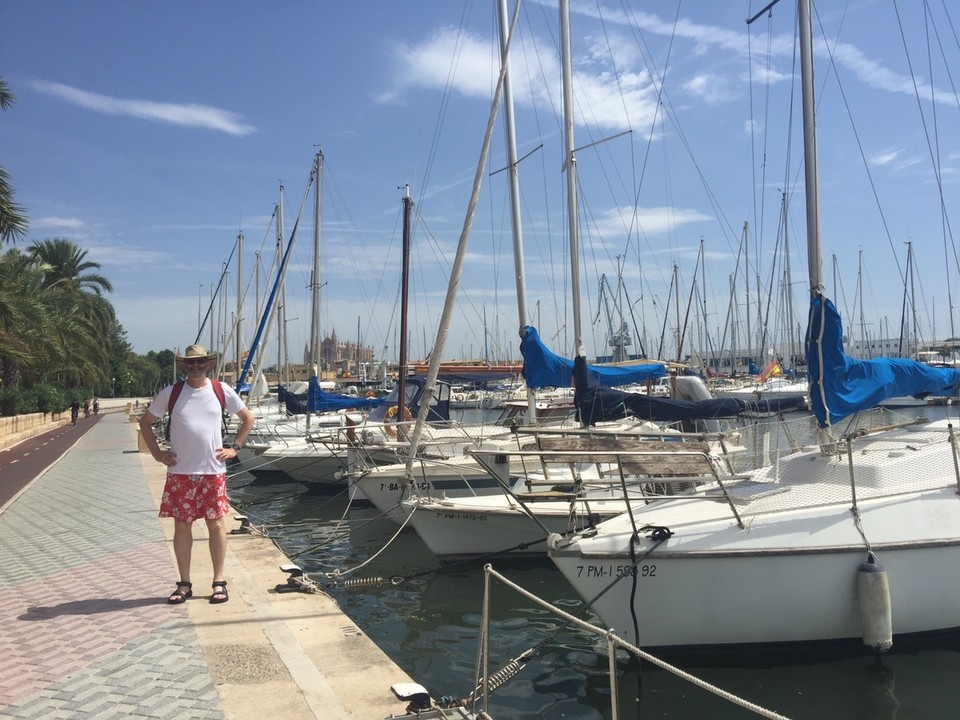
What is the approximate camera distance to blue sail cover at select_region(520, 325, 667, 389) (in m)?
13.3

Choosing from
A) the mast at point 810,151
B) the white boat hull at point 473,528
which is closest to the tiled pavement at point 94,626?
the white boat hull at point 473,528

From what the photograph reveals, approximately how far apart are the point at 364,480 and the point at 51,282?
38.8m

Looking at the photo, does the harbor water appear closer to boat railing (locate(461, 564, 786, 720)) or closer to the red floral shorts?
boat railing (locate(461, 564, 786, 720))

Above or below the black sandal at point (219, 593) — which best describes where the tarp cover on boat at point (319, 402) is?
above

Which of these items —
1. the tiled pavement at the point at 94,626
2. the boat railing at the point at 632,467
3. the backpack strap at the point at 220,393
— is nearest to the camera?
the tiled pavement at the point at 94,626

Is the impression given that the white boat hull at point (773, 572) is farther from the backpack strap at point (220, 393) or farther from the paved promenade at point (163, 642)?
the backpack strap at point (220, 393)

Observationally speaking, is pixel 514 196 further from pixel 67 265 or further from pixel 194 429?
pixel 67 265

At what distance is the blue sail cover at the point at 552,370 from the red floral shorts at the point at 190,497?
7.86 m

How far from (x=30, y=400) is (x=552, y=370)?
34.3 metres

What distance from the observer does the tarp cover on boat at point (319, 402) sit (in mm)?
23172

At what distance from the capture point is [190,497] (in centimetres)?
621

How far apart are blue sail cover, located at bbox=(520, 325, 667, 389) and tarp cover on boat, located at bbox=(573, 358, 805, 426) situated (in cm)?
172

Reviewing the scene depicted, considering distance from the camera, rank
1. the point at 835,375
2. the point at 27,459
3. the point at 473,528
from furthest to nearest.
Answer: the point at 27,459
the point at 473,528
the point at 835,375

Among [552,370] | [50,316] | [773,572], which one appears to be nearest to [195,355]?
[773,572]
